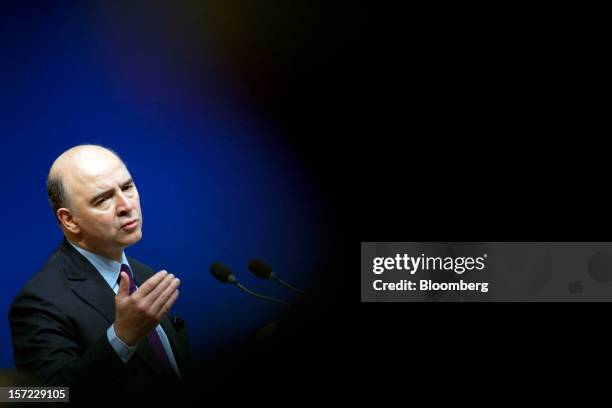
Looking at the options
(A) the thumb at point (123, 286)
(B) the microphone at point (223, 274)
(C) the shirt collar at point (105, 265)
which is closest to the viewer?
(A) the thumb at point (123, 286)

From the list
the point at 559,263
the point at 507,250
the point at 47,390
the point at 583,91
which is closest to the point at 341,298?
the point at 507,250

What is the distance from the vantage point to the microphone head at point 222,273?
1.85 meters

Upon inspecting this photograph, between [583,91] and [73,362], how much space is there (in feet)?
5.48

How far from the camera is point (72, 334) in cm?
156

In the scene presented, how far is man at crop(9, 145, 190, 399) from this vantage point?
5.07 ft

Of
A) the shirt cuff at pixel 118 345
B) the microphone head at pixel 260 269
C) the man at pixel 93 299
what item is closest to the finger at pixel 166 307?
the man at pixel 93 299

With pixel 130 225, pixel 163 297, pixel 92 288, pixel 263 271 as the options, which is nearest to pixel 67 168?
pixel 130 225

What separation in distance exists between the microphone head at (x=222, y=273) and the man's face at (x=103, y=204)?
0.27 metres

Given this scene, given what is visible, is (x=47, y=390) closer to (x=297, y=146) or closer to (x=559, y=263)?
(x=297, y=146)

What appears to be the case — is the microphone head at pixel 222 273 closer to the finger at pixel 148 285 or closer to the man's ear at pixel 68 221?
the finger at pixel 148 285

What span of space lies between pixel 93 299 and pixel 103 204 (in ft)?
0.79

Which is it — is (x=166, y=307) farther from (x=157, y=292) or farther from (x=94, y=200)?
(x=94, y=200)

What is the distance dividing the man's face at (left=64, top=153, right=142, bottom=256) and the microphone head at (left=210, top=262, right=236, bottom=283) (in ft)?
0.89

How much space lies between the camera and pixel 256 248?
190 cm
